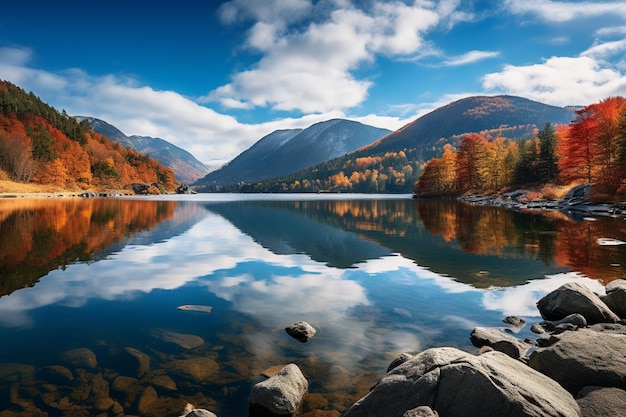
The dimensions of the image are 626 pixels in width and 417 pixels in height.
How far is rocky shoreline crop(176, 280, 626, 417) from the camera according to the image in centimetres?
636

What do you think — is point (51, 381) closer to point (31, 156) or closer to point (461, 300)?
point (461, 300)

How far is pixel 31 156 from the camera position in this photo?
A: 14400 centimetres

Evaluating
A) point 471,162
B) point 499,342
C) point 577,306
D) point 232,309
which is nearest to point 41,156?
point 471,162

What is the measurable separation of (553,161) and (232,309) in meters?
111

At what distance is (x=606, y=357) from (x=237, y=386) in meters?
8.59

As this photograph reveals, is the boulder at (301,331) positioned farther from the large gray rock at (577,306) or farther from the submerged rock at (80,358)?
the large gray rock at (577,306)

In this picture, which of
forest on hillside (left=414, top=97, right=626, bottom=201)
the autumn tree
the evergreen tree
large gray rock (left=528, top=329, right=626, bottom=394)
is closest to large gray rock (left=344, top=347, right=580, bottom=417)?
large gray rock (left=528, top=329, right=626, bottom=394)

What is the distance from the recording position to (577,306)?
1417cm

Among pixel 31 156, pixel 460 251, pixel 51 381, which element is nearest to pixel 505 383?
pixel 51 381

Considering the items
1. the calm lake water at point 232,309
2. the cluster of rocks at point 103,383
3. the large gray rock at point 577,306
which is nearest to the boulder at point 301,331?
the calm lake water at point 232,309

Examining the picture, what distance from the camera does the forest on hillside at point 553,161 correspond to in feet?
219

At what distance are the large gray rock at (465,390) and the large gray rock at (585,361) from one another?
4.50 feet

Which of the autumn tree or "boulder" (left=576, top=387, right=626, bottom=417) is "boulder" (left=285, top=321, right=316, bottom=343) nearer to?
"boulder" (left=576, top=387, right=626, bottom=417)

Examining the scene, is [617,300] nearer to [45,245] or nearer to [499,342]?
[499,342]
